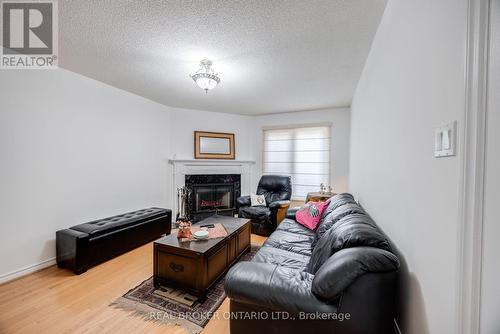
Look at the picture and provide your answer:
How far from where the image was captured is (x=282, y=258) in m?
1.85

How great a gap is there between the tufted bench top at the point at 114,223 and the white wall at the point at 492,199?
3.10m

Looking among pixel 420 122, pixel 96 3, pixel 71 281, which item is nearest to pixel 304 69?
pixel 420 122

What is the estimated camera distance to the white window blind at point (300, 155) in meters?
4.30

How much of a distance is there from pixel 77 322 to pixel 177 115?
3.55m

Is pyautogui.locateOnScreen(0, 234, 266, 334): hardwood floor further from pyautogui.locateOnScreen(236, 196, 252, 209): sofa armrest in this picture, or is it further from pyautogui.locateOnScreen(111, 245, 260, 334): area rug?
pyautogui.locateOnScreen(236, 196, 252, 209): sofa armrest

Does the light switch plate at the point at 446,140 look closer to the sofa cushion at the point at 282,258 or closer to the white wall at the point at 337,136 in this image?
the sofa cushion at the point at 282,258

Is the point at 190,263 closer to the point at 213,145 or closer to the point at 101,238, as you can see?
the point at 101,238

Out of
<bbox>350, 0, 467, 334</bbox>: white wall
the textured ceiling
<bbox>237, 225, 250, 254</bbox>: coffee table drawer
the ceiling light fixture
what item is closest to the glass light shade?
the ceiling light fixture

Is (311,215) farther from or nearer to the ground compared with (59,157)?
nearer to the ground

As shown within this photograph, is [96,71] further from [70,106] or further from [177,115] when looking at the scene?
[177,115]

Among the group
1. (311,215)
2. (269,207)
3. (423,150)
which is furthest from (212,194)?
(423,150)

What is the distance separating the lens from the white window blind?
169 inches

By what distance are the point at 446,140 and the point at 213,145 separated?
4.10 m

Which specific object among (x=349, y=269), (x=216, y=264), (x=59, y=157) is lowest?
(x=216, y=264)
